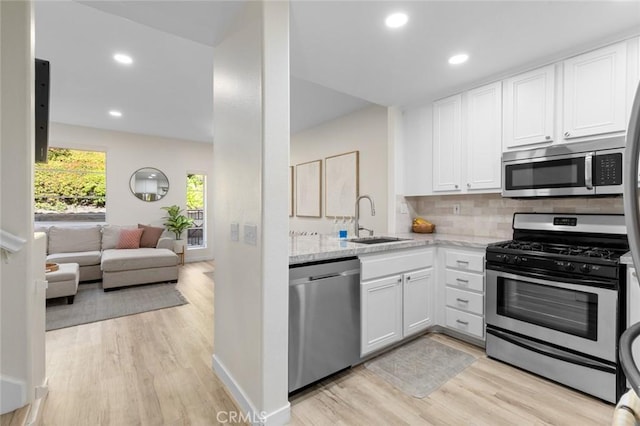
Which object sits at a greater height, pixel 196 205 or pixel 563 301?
pixel 196 205

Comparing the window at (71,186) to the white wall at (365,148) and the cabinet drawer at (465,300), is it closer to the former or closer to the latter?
the white wall at (365,148)

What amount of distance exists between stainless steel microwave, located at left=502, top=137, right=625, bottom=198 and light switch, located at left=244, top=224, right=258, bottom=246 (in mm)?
2268

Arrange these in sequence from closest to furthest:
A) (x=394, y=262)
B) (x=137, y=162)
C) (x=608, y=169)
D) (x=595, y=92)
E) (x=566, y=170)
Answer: (x=608, y=169) < (x=595, y=92) < (x=566, y=170) < (x=394, y=262) < (x=137, y=162)

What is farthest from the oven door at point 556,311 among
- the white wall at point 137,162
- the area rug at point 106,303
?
the white wall at point 137,162

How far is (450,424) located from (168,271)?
4.32 metres

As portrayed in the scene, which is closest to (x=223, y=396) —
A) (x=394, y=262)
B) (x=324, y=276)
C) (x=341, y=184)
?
(x=324, y=276)

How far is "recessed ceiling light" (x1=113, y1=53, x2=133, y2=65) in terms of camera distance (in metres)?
2.84

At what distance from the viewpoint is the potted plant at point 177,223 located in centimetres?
611

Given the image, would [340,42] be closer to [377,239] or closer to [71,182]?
[377,239]

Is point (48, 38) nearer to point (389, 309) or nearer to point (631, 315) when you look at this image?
point (389, 309)

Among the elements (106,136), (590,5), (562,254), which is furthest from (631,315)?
(106,136)

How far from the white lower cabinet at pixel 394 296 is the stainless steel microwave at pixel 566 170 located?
0.99 m

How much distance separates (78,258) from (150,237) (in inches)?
A: 42.8

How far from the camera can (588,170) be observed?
2.15 meters
